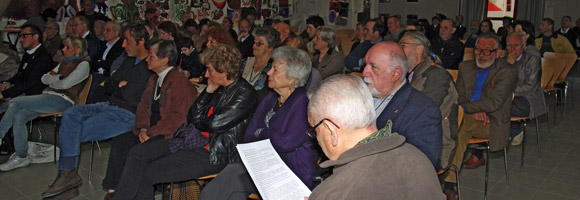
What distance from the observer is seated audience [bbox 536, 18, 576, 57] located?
795cm

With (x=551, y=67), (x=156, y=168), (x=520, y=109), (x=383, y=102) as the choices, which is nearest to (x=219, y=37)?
(x=156, y=168)

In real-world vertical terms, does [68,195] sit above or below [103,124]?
below

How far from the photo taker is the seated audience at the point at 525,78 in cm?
454

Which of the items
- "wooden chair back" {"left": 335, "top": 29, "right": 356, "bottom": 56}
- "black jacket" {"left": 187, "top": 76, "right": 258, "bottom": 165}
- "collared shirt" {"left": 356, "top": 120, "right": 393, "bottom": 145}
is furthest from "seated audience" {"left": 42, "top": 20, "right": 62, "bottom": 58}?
"collared shirt" {"left": 356, "top": 120, "right": 393, "bottom": 145}

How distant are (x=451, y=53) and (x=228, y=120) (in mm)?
4560

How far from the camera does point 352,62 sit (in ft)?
20.6

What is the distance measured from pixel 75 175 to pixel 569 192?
13.4ft

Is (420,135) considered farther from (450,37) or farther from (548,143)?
(450,37)

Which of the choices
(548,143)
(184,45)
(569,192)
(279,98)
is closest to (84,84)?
(184,45)

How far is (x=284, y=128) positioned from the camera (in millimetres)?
2527

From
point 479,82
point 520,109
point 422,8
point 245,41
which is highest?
point 422,8

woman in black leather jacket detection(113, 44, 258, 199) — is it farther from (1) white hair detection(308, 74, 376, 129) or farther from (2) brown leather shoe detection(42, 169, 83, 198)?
(1) white hair detection(308, 74, 376, 129)

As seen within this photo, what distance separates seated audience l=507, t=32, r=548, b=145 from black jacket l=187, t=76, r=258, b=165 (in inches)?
111

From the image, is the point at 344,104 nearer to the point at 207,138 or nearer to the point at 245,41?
the point at 207,138
